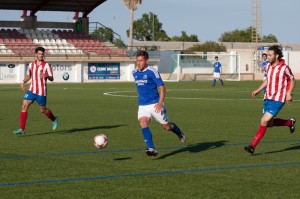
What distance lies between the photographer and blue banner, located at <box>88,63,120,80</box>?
64.3 metres

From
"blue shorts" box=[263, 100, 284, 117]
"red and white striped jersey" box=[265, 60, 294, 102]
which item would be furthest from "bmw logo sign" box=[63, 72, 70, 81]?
"blue shorts" box=[263, 100, 284, 117]

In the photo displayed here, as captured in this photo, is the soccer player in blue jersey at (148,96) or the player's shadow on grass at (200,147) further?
the player's shadow on grass at (200,147)

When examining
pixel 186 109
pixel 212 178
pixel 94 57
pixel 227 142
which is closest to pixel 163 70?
pixel 94 57

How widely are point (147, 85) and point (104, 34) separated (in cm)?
6257

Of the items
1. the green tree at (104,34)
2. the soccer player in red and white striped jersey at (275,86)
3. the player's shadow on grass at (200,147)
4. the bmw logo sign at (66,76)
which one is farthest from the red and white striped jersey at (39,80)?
the green tree at (104,34)

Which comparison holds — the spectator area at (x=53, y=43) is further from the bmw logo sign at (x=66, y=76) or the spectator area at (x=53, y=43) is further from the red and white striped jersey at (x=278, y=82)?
the red and white striped jersey at (x=278, y=82)

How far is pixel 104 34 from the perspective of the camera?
245 ft

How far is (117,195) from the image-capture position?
29.9 ft

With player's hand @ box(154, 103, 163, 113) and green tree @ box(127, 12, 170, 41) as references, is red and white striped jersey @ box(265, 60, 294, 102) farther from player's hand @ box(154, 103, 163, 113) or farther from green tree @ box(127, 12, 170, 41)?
green tree @ box(127, 12, 170, 41)

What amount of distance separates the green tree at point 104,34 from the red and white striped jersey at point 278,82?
58236 mm

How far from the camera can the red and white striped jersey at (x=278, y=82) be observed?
13.4m

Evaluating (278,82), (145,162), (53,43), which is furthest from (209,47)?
(145,162)

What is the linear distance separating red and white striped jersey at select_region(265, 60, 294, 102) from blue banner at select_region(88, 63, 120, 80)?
5120 cm

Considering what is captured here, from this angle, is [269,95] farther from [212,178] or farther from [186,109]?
[186,109]
